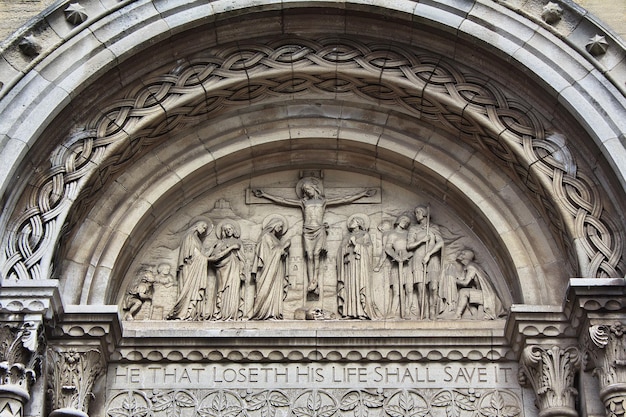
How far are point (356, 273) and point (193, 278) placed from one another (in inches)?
76.6

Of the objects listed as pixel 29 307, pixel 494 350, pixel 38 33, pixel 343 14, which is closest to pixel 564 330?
pixel 494 350

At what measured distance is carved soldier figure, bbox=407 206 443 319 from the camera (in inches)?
532

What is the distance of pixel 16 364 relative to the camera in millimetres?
11664

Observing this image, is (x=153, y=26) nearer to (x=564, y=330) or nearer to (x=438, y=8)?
(x=438, y=8)

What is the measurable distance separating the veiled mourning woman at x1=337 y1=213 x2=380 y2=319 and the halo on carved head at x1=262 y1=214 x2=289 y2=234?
0.75 m

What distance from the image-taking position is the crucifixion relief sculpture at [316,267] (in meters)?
13.5

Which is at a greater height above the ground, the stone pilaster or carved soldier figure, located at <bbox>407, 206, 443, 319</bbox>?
carved soldier figure, located at <bbox>407, 206, 443, 319</bbox>

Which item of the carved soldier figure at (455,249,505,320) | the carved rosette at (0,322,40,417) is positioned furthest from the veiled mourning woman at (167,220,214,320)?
the carved soldier figure at (455,249,505,320)

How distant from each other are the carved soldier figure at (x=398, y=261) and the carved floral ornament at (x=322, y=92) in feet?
4.53

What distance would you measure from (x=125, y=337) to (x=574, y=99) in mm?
5686

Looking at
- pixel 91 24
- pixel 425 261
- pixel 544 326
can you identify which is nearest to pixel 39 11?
pixel 91 24

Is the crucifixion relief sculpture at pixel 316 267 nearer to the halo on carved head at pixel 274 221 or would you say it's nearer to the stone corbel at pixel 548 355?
the halo on carved head at pixel 274 221

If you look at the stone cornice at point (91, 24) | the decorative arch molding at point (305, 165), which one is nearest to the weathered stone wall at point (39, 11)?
the stone cornice at point (91, 24)

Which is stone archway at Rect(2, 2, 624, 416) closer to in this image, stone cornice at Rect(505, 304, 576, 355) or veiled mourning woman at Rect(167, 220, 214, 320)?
stone cornice at Rect(505, 304, 576, 355)
